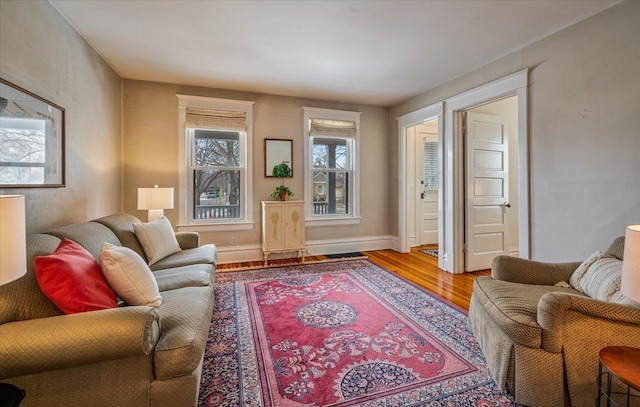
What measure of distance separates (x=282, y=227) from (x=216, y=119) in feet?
6.09

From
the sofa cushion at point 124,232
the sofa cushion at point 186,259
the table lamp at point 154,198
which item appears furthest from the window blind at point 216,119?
the sofa cushion at point 186,259

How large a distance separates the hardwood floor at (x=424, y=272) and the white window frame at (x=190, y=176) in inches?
24.7

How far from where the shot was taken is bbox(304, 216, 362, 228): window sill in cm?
475

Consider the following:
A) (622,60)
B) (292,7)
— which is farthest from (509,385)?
(292,7)

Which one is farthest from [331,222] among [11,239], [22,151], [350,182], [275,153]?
[11,239]

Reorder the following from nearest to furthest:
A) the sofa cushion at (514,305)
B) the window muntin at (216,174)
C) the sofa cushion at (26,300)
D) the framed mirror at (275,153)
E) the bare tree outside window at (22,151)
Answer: the sofa cushion at (26,300), the sofa cushion at (514,305), the bare tree outside window at (22,151), the window muntin at (216,174), the framed mirror at (275,153)

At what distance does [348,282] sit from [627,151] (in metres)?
2.73

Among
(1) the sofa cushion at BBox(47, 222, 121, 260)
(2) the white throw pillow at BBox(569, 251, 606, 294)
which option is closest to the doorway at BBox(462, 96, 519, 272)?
(2) the white throw pillow at BBox(569, 251, 606, 294)

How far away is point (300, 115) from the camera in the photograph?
4.61 m

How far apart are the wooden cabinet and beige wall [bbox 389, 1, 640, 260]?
2889mm

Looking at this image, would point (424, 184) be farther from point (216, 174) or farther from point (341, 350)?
point (341, 350)

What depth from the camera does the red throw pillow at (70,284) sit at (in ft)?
4.18

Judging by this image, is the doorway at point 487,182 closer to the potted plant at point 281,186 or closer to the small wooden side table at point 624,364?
the potted plant at point 281,186

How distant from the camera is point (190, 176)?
4.12 m
